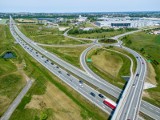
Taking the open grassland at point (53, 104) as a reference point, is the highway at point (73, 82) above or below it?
above

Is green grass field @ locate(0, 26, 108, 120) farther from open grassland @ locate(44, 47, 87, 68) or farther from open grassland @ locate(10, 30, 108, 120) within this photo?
open grassland @ locate(44, 47, 87, 68)

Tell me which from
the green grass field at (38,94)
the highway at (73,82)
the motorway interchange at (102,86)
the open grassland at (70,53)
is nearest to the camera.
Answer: the green grass field at (38,94)

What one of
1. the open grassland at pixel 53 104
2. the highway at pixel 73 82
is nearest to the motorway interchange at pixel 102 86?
the highway at pixel 73 82

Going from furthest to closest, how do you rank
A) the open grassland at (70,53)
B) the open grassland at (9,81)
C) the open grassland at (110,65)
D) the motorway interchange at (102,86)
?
the open grassland at (70,53) < the open grassland at (110,65) < the open grassland at (9,81) < the motorway interchange at (102,86)

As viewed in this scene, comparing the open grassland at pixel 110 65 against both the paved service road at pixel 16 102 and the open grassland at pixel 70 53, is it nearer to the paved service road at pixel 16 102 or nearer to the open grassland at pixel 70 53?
the open grassland at pixel 70 53

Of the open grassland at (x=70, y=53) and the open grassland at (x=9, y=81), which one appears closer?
the open grassland at (x=9, y=81)

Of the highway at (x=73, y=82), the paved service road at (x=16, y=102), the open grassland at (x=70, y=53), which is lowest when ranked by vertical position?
the paved service road at (x=16, y=102)

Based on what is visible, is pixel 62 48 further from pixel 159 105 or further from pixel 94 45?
pixel 159 105
